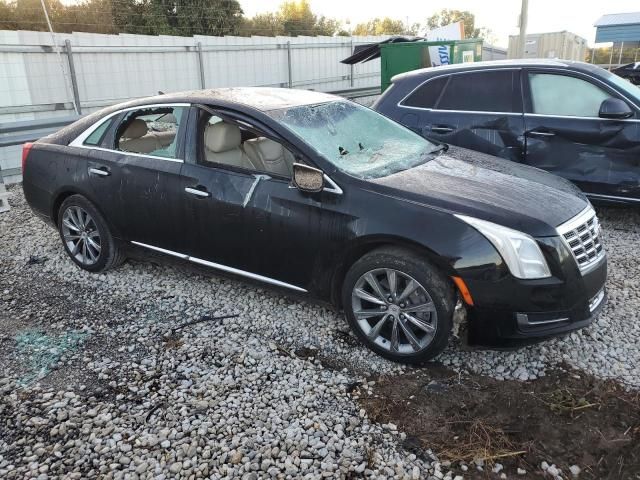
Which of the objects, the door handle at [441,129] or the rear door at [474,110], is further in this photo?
the door handle at [441,129]

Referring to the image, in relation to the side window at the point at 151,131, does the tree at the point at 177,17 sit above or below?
above

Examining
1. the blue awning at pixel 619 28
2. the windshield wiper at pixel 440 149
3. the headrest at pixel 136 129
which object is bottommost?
the windshield wiper at pixel 440 149

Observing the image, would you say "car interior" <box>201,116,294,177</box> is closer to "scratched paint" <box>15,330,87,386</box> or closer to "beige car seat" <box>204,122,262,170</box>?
"beige car seat" <box>204,122,262,170</box>

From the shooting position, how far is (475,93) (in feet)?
19.7

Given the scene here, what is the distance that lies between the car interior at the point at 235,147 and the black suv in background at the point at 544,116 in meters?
2.39

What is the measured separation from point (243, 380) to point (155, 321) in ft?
3.68

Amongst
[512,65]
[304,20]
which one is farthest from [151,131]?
[304,20]

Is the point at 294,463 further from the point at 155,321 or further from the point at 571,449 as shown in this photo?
the point at 155,321

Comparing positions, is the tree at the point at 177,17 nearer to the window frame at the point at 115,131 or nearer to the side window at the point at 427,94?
the side window at the point at 427,94

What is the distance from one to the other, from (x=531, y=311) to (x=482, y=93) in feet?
11.8

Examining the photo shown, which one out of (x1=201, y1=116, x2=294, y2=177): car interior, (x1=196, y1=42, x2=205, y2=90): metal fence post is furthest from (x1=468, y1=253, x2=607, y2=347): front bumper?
(x1=196, y1=42, x2=205, y2=90): metal fence post

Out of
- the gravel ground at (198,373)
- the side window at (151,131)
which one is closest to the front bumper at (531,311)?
the gravel ground at (198,373)

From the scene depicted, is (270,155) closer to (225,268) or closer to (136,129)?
(225,268)

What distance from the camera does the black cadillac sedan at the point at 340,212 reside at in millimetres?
3062
